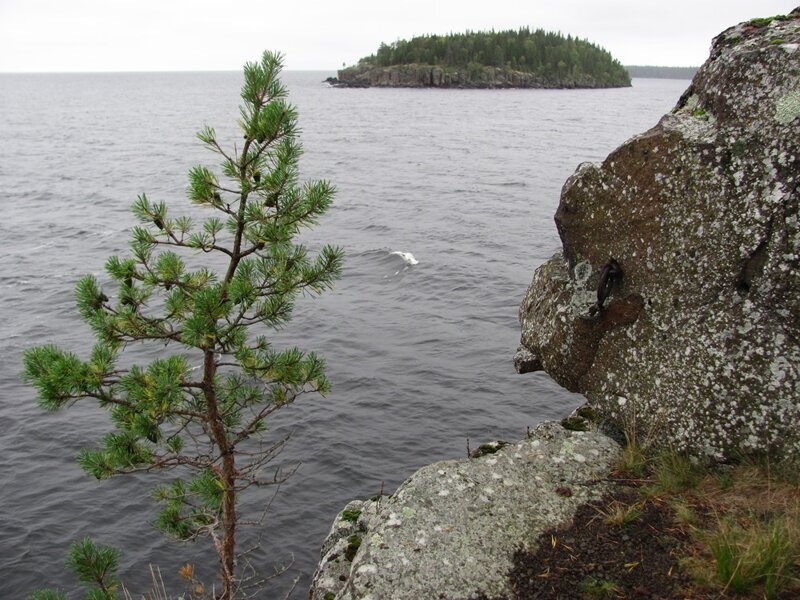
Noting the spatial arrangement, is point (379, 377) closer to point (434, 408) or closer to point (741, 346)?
point (434, 408)

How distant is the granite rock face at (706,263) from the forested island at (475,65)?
6709 inches

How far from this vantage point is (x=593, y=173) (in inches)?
290

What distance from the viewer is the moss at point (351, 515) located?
26.8 feet

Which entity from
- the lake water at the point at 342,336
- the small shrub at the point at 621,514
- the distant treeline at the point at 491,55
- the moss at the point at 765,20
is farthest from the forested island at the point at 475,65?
the small shrub at the point at 621,514

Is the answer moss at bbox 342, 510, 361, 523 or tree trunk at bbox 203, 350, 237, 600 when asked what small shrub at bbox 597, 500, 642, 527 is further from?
tree trunk at bbox 203, 350, 237, 600

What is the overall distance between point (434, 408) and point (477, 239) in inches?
544

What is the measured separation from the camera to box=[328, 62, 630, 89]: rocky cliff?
17050 cm

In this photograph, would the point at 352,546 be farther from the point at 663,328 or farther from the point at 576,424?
the point at 663,328

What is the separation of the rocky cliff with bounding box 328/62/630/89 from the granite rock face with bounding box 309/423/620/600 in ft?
562

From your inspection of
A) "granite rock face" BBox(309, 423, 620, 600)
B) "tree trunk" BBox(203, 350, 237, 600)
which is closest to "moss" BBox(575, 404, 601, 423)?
"granite rock face" BBox(309, 423, 620, 600)

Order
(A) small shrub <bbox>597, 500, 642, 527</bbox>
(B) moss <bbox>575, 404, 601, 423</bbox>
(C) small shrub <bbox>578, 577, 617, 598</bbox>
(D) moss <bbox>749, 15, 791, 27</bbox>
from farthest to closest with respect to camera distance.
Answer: (B) moss <bbox>575, 404, 601, 423</bbox> < (D) moss <bbox>749, 15, 791, 27</bbox> < (A) small shrub <bbox>597, 500, 642, 527</bbox> < (C) small shrub <bbox>578, 577, 617, 598</bbox>

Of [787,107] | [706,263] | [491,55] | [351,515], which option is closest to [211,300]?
[351,515]

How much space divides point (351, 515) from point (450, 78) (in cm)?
17329

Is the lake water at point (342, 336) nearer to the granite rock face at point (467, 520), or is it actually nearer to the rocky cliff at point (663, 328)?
the granite rock face at point (467, 520)
